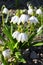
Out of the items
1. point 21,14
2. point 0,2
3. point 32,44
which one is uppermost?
point 0,2

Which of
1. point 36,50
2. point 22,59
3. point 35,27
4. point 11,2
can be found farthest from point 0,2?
point 22,59

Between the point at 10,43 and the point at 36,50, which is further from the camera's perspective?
the point at 36,50

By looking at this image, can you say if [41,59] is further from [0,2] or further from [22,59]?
[0,2]

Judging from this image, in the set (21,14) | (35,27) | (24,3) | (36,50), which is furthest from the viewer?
(24,3)

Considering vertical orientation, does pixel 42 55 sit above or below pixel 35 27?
below

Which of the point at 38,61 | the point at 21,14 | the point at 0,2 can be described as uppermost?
the point at 0,2

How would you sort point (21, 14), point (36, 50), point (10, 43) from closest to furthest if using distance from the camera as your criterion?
point (21, 14) → point (10, 43) → point (36, 50)

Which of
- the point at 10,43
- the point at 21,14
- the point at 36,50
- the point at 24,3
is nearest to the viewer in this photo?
the point at 21,14

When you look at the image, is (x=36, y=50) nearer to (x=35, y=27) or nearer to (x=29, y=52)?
(x=29, y=52)

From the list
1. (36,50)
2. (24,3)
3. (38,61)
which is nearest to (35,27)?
(36,50)
